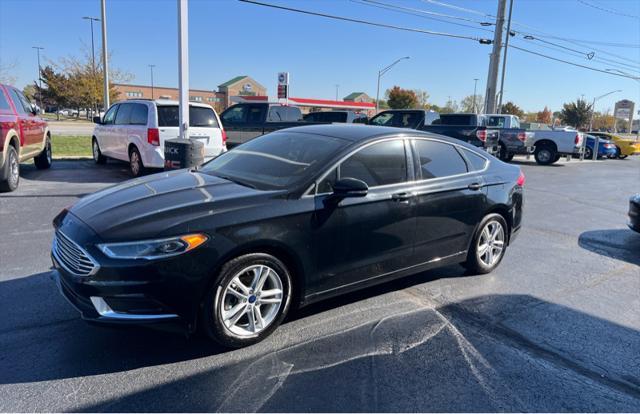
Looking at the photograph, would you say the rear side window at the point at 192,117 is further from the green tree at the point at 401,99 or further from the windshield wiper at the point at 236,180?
the green tree at the point at 401,99

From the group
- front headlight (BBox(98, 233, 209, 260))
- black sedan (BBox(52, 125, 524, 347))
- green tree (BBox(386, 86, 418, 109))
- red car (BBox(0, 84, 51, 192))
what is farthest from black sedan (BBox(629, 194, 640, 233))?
Result: green tree (BBox(386, 86, 418, 109))

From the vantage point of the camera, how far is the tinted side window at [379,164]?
157 inches

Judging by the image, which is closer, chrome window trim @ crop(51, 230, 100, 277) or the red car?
chrome window trim @ crop(51, 230, 100, 277)

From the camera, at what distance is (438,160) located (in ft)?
15.5

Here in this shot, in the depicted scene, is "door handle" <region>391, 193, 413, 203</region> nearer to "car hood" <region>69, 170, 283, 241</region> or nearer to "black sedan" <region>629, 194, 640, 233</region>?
"car hood" <region>69, 170, 283, 241</region>

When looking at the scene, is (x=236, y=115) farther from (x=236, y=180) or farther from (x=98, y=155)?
(x=236, y=180)

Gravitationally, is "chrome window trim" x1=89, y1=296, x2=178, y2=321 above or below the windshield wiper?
below

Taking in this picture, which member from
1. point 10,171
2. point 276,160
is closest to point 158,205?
point 276,160

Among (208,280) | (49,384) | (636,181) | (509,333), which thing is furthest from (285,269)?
(636,181)

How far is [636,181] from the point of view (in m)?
16.5

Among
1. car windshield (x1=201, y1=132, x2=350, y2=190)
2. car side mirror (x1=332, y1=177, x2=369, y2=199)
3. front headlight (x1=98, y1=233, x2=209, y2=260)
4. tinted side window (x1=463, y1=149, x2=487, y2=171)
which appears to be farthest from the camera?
tinted side window (x1=463, y1=149, x2=487, y2=171)

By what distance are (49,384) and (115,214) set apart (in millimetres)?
1154

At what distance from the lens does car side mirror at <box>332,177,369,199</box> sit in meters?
3.62

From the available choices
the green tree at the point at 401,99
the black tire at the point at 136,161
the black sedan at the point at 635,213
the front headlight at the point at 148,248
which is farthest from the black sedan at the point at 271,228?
the green tree at the point at 401,99
